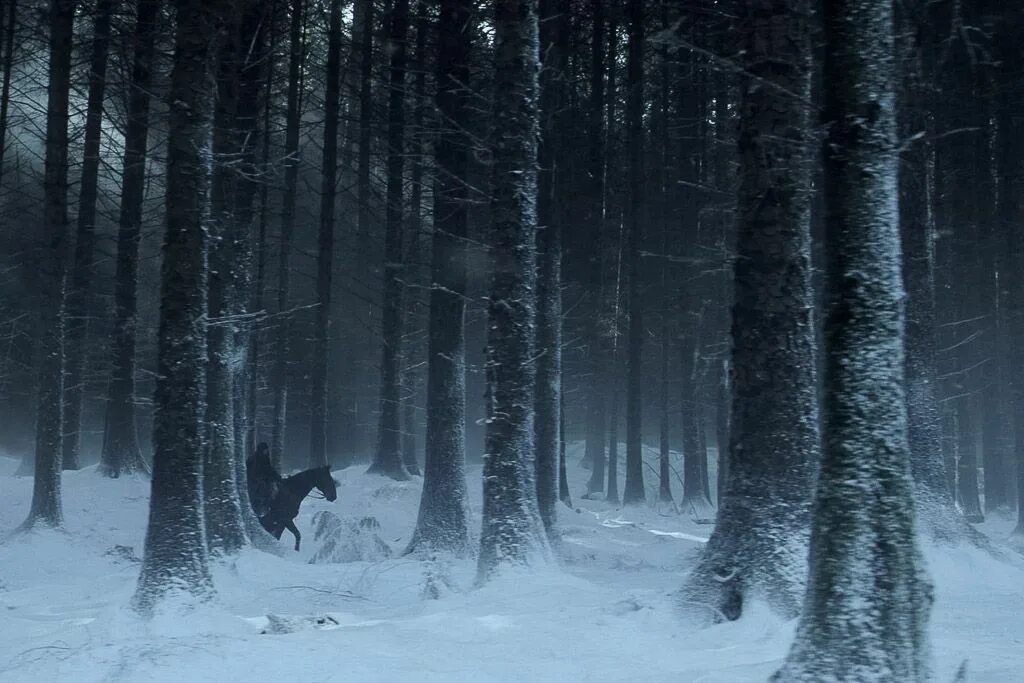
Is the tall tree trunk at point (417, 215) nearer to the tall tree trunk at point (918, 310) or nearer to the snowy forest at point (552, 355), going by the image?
the snowy forest at point (552, 355)

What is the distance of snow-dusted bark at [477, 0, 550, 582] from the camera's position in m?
12.5

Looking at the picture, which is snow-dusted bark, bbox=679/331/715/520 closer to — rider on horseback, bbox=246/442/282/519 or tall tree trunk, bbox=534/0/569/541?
tall tree trunk, bbox=534/0/569/541

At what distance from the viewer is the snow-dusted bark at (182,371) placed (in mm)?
10898

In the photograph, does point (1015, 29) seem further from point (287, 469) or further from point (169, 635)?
point (287, 469)

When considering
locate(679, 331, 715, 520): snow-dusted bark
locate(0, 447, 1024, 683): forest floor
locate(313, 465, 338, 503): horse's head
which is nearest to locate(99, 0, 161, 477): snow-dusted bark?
locate(0, 447, 1024, 683): forest floor

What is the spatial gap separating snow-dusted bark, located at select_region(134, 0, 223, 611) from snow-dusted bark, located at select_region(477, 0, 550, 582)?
11.6 ft

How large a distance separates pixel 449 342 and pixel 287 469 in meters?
24.8

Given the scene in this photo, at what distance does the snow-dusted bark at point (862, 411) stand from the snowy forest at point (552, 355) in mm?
21

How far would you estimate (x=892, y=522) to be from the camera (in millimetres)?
6605

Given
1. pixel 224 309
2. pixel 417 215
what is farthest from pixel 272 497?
pixel 417 215

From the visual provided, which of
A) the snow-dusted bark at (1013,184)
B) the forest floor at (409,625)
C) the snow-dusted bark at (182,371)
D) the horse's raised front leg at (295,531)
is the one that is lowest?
the forest floor at (409,625)

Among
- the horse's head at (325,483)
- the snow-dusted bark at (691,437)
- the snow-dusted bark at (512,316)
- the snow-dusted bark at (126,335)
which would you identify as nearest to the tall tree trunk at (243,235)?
the horse's head at (325,483)

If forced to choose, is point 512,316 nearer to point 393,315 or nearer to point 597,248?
point 393,315

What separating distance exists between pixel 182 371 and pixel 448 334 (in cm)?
629
